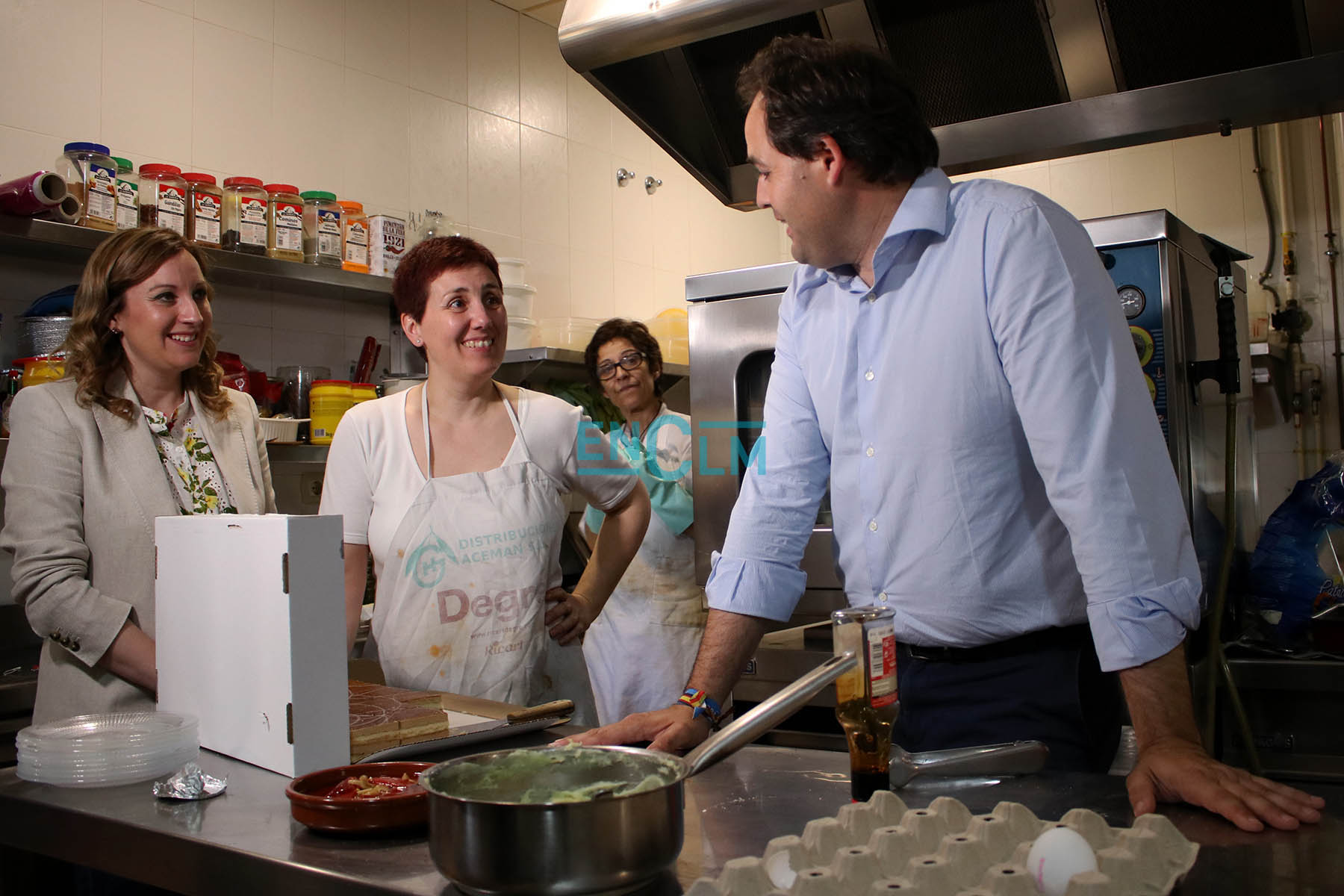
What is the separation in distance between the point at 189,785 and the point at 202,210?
1923mm

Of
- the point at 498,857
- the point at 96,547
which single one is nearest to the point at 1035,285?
the point at 498,857

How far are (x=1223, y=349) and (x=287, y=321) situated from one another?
2529 millimetres

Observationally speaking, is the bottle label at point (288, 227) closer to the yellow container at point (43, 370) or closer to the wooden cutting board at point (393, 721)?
the yellow container at point (43, 370)

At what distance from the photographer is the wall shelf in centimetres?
233

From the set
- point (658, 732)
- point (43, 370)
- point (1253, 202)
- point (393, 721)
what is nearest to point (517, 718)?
point (393, 721)

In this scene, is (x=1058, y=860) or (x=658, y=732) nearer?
(x=1058, y=860)

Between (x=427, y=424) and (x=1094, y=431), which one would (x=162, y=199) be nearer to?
(x=427, y=424)

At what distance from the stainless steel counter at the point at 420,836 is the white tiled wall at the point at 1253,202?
10.4 ft

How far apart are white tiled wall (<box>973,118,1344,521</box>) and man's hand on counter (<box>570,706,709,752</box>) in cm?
324

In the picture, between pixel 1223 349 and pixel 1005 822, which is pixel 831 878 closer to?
pixel 1005 822

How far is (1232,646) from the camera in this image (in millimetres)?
2041

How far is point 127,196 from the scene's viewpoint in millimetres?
2531

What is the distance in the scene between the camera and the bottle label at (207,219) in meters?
2.64

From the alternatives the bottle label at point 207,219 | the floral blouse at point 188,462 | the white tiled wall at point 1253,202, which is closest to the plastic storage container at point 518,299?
the bottle label at point 207,219
